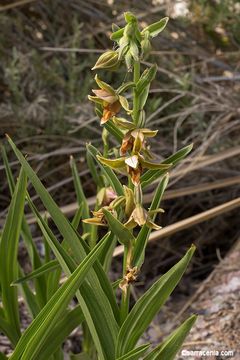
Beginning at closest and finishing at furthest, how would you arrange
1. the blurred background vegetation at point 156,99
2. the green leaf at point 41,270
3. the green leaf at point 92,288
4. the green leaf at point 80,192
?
the green leaf at point 92,288
the green leaf at point 41,270
the green leaf at point 80,192
the blurred background vegetation at point 156,99

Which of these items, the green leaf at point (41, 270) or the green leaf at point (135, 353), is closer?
the green leaf at point (135, 353)

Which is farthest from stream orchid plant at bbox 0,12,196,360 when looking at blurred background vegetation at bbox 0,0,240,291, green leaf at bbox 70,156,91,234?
blurred background vegetation at bbox 0,0,240,291

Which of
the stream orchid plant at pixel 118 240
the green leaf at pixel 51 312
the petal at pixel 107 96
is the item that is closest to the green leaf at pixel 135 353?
the stream orchid plant at pixel 118 240

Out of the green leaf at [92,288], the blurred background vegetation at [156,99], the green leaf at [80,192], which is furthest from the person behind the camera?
the blurred background vegetation at [156,99]

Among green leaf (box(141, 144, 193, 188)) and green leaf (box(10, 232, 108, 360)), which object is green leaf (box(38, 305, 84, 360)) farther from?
green leaf (box(141, 144, 193, 188))

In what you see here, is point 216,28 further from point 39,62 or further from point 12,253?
point 12,253

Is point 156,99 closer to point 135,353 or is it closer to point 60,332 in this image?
point 60,332

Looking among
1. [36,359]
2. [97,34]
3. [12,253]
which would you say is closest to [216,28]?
[97,34]

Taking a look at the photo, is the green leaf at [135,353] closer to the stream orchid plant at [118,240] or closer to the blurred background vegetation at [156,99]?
the stream orchid plant at [118,240]
